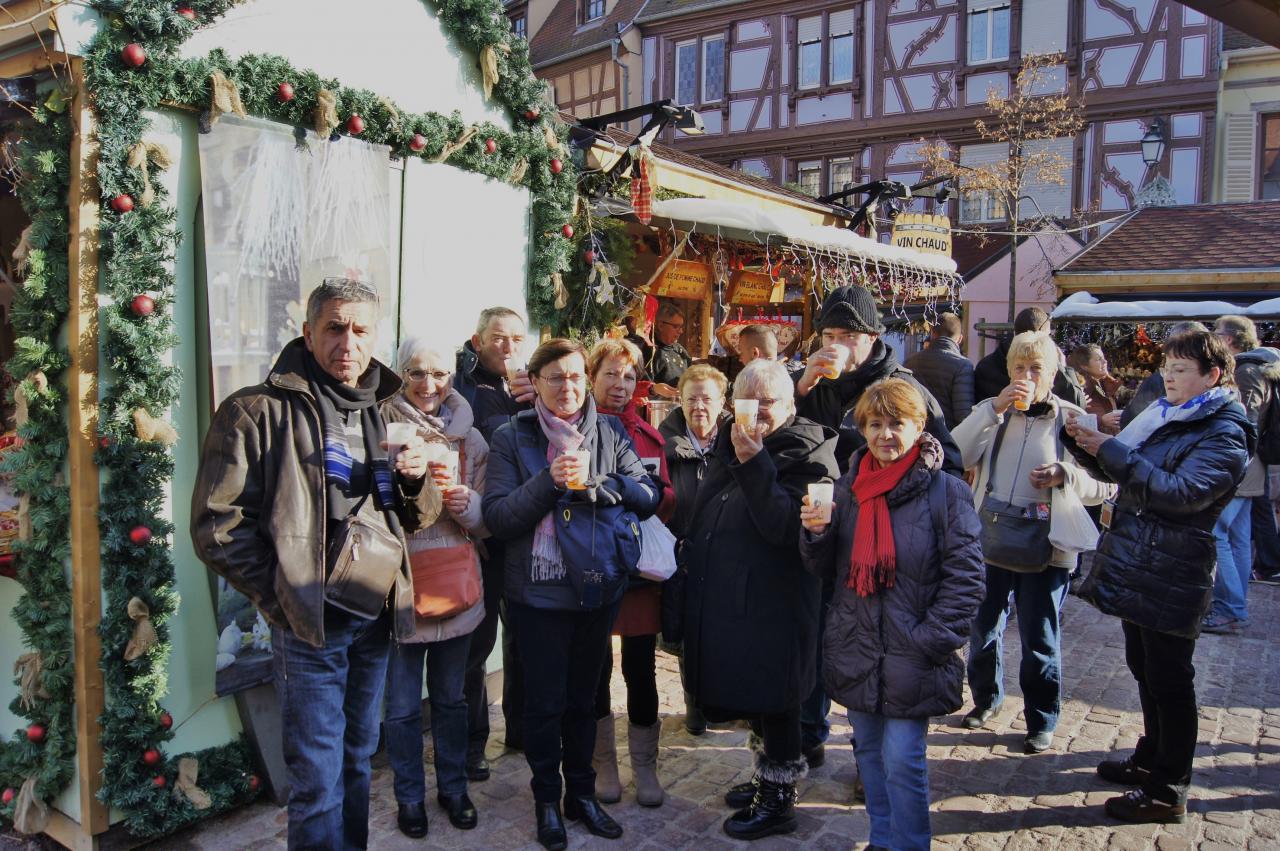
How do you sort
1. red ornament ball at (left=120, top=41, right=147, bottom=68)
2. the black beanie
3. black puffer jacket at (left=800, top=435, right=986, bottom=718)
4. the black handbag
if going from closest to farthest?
black puffer jacket at (left=800, top=435, right=986, bottom=718) → red ornament ball at (left=120, top=41, right=147, bottom=68) → the black beanie → the black handbag

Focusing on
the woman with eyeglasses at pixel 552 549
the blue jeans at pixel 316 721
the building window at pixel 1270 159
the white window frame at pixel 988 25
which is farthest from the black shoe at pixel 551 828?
the white window frame at pixel 988 25

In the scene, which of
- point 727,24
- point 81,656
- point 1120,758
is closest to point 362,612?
point 81,656

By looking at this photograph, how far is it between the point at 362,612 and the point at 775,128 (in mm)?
21466

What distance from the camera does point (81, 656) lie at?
3.26m

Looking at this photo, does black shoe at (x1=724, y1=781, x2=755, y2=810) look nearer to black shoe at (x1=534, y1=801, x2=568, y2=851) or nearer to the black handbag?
black shoe at (x1=534, y1=801, x2=568, y2=851)

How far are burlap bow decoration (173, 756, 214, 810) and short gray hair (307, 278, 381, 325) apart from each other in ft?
6.06

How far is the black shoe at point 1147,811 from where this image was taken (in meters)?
3.62

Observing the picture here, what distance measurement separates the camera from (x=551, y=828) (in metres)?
3.38

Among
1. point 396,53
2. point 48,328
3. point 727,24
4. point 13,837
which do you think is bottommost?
point 13,837

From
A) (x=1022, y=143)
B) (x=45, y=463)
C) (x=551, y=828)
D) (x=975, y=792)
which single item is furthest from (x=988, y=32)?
(x=45, y=463)

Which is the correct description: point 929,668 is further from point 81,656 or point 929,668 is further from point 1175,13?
point 1175,13

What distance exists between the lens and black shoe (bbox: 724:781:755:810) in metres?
3.75

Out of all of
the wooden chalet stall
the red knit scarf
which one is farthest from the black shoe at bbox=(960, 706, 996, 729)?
the wooden chalet stall

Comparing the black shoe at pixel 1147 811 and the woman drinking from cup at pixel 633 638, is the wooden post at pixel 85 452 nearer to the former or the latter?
the woman drinking from cup at pixel 633 638
